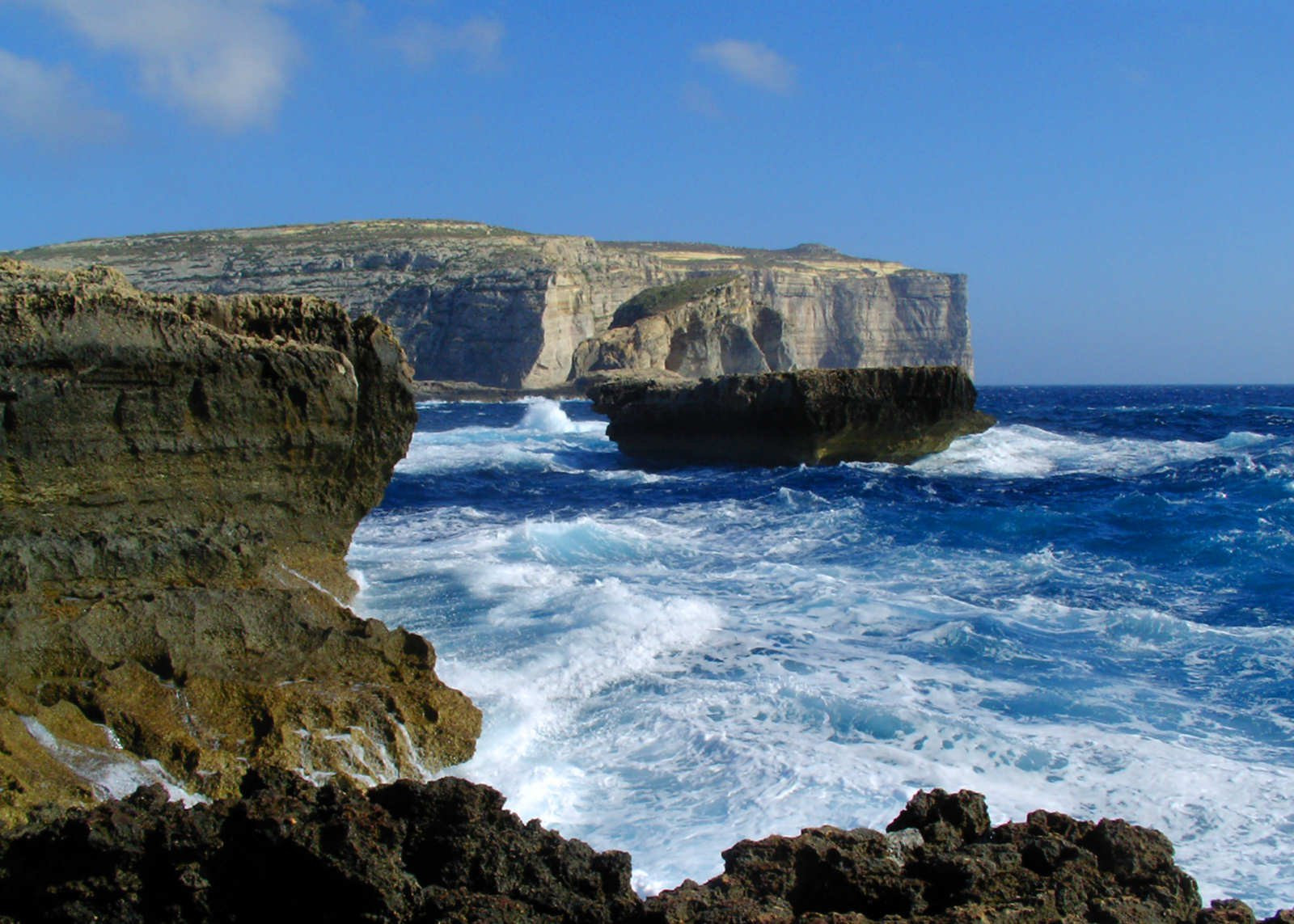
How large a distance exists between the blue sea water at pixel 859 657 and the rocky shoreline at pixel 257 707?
1.10m

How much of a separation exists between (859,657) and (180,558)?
4.85 m

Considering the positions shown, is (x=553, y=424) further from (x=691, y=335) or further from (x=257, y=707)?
(x=257, y=707)

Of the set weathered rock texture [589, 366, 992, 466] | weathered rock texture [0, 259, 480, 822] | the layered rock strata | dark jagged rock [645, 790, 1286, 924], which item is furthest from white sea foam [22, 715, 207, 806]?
the layered rock strata

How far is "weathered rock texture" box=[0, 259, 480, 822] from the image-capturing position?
16.0 feet

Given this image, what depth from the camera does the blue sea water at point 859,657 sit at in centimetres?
529

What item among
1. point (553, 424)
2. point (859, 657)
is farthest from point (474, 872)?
point (553, 424)

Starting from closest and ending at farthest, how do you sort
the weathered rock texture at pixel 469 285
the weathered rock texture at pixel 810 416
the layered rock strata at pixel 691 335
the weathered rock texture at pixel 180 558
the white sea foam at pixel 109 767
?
the white sea foam at pixel 109 767
the weathered rock texture at pixel 180 558
the weathered rock texture at pixel 810 416
the layered rock strata at pixel 691 335
the weathered rock texture at pixel 469 285

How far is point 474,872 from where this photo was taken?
10.6 ft

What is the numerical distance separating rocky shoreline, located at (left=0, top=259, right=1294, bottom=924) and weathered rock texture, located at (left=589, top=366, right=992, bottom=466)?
16259 mm

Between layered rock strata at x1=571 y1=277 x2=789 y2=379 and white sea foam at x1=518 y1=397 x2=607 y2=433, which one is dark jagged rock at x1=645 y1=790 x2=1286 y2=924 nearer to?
white sea foam at x1=518 y1=397 x2=607 y2=433

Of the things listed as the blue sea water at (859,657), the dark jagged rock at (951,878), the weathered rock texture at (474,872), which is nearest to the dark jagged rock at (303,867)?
the weathered rock texture at (474,872)

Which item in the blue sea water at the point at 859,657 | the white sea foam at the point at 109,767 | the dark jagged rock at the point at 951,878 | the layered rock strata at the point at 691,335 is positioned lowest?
the blue sea water at the point at 859,657

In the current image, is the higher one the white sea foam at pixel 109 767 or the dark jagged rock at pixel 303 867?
the dark jagged rock at pixel 303 867

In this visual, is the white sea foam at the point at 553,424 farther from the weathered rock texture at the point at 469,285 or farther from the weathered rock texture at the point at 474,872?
the weathered rock texture at the point at 474,872
